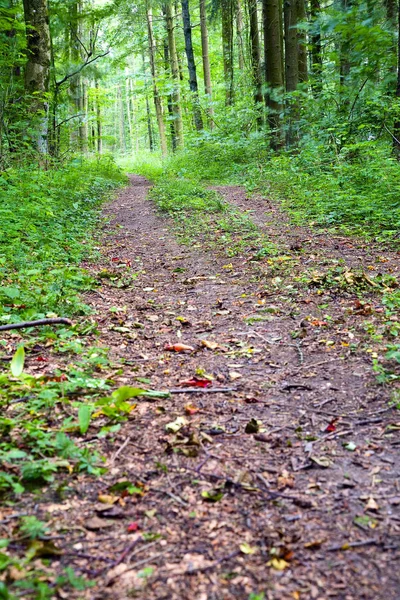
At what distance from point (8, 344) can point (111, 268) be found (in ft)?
8.98

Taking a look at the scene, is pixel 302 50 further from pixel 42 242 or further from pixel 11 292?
pixel 11 292

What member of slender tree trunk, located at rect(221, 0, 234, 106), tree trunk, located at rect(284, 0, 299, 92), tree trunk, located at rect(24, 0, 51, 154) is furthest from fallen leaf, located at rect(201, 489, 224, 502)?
slender tree trunk, located at rect(221, 0, 234, 106)

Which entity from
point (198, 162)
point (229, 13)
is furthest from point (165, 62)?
point (198, 162)

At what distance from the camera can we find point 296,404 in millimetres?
2918

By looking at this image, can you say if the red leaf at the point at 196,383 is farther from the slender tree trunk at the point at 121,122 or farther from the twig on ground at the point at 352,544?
the slender tree trunk at the point at 121,122

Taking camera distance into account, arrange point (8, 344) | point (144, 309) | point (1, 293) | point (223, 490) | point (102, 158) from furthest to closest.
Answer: point (102, 158), point (144, 309), point (1, 293), point (8, 344), point (223, 490)

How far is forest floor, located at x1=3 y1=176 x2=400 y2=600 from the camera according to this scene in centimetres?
170

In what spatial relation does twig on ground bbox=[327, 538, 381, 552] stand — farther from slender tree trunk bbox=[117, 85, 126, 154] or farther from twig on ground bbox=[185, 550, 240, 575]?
slender tree trunk bbox=[117, 85, 126, 154]

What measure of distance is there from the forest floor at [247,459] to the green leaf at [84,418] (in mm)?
79

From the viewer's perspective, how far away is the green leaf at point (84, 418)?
242 cm

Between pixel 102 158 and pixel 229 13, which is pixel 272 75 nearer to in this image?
pixel 229 13

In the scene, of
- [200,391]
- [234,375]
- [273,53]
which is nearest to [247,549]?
[200,391]

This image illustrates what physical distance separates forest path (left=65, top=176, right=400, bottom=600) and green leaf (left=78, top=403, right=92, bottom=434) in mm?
186

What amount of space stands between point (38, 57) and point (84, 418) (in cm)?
1001
